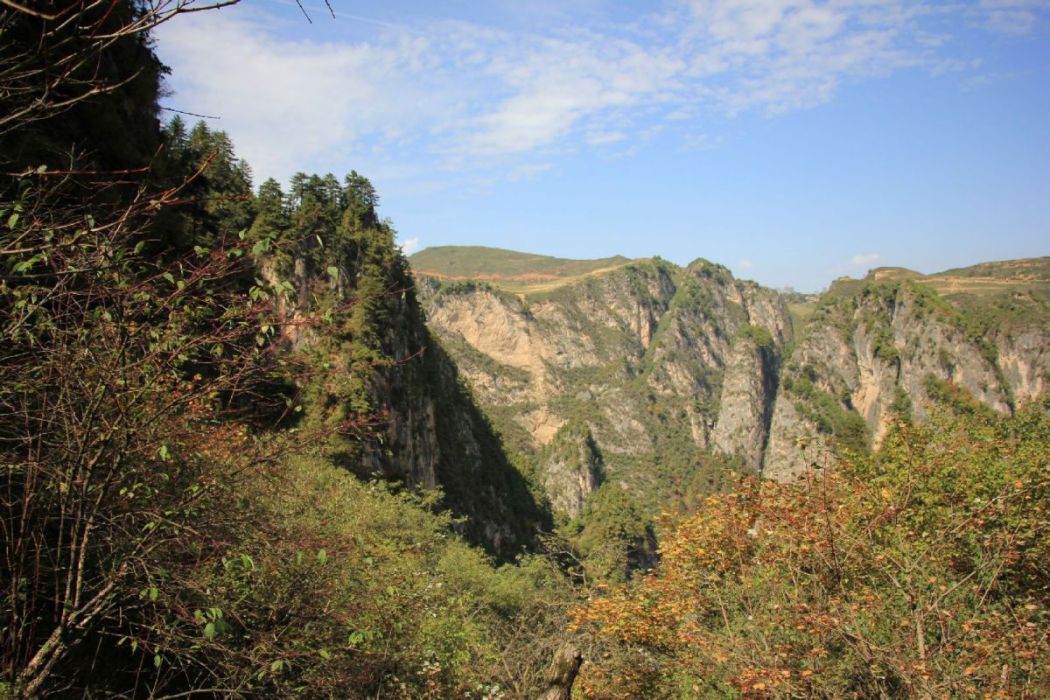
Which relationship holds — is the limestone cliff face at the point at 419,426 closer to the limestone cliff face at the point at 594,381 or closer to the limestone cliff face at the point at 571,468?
the limestone cliff face at the point at 571,468

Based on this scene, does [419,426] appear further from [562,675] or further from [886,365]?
[886,365]

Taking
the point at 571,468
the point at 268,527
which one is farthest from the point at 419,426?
the point at 571,468

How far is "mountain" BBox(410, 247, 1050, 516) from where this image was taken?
89125 millimetres

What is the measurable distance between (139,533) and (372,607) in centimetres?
480

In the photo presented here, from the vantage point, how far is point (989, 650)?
671cm

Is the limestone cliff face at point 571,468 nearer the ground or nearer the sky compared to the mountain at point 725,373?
nearer the ground

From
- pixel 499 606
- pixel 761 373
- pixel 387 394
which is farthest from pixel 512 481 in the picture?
pixel 761 373

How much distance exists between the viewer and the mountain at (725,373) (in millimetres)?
89125

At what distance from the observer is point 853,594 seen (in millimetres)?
8641

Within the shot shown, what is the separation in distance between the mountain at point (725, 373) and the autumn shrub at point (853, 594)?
35915mm

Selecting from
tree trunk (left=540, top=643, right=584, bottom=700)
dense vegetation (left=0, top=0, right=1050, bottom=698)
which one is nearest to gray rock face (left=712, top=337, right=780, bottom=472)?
dense vegetation (left=0, top=0, right=1050, bottom=698)

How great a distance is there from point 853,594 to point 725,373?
166717 millimetres

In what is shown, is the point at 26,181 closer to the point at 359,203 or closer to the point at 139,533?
the point at 139,533

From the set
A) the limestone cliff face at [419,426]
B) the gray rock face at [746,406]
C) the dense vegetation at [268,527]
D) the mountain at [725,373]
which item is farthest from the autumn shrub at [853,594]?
the gray rock face at [746,406]
